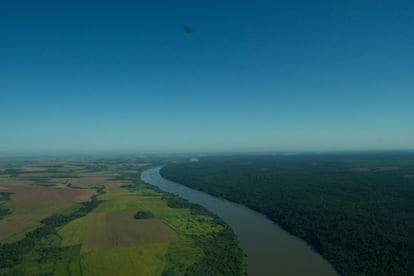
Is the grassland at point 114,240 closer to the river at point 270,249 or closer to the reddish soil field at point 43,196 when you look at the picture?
the reddish soil field at point 43,196

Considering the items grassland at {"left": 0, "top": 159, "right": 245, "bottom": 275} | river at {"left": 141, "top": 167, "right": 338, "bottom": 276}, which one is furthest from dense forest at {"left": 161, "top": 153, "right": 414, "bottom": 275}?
grassland at {"left": 0, "top": 159, "right": 245, "bottom": 275}

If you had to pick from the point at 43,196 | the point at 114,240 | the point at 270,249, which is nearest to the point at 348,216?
the point at 270,249

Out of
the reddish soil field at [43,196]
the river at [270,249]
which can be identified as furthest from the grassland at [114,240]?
the river at [270,249]

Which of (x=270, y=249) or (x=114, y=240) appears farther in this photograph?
(x=114, y=240)

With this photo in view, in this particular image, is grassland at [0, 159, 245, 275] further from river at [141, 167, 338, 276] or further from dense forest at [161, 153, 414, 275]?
dense forest at [161, 153, 414, 275]

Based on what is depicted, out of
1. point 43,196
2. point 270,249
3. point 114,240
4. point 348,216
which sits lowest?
point 270,249

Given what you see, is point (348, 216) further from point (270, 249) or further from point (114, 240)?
point (114, 240)
